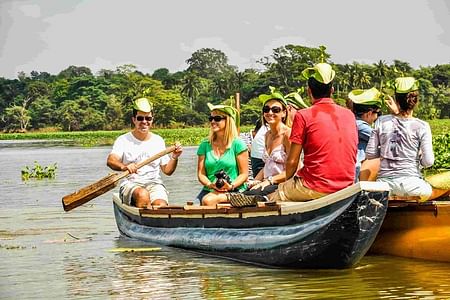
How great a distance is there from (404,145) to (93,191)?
3928 mm

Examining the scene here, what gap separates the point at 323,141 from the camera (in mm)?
8164

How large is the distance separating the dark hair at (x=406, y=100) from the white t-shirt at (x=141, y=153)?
311cm

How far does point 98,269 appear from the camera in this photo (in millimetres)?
9430

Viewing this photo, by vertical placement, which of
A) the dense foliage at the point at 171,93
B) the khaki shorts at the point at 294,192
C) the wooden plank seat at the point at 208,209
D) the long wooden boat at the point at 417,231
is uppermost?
the dense foliage at the point at 171,93

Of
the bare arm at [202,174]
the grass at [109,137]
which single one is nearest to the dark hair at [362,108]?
the bare arm at [202,174]

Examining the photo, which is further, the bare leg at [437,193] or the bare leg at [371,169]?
the bare leg at [437,193]

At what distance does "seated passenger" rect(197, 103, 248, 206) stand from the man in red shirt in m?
1.77

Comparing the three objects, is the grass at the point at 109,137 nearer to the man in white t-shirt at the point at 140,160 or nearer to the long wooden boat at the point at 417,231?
the man in white t-shirt at the point at 140,160

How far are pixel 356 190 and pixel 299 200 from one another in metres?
0.84

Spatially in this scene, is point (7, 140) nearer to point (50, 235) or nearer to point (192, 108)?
point (192, 108)

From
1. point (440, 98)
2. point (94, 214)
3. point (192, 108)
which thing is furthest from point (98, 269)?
point (192, 108)

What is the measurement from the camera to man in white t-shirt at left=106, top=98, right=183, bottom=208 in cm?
1083

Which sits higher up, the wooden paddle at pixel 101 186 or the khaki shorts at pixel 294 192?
the wooden paddle at pixel 101 186

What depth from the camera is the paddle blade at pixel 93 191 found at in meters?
11.1
